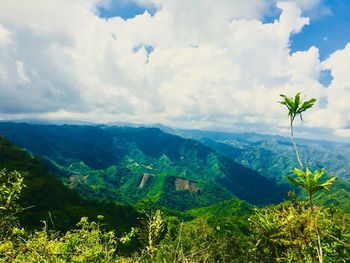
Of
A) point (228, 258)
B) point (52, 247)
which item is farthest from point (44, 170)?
point (52, 247)

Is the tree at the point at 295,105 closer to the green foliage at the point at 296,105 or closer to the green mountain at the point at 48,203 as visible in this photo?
the green foliage at the point at 296,105

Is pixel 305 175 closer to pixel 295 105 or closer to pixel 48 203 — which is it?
pixel 295 105

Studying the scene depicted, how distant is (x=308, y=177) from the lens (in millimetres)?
8656

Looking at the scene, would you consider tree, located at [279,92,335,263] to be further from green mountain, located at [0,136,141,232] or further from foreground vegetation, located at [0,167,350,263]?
green mountain, located at [0,136,141,232]

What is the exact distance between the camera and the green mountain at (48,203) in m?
92.2

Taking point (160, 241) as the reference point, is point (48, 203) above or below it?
below

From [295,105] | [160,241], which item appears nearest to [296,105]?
[295,105]

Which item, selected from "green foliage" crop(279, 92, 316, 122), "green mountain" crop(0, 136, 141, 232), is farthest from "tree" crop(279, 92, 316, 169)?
"green mountain" crop(0, 136, 141, 232)

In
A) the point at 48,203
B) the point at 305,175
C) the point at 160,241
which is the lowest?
the point at 48,203

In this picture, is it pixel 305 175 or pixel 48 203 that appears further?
pixel 48 203

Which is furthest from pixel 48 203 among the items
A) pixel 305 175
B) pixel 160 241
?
pixel 305 175

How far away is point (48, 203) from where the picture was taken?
10869 cm

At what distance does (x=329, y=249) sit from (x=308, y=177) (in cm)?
1036

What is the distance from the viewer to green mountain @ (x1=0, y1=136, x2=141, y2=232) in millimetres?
92250
